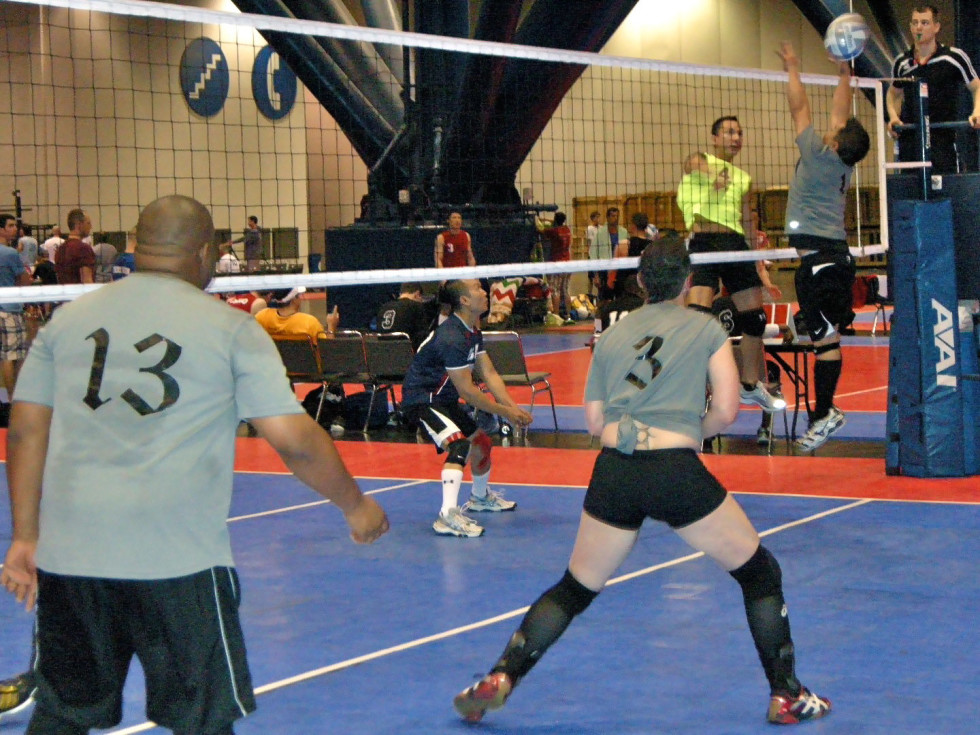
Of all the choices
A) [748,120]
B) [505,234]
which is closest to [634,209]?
[748,120]

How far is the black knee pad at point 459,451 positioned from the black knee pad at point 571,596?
3170mm

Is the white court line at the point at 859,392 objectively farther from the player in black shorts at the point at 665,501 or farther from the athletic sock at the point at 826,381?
the player in black shorts at the point at 665,501

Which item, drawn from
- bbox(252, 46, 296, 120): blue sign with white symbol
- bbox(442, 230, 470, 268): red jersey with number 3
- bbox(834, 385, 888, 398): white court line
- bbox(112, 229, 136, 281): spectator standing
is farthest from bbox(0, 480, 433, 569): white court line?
bbox(252, 46, 296, 120): blue sign with white symbol

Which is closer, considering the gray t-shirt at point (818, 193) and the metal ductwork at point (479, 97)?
the gray t-shirt at point (818, 193)

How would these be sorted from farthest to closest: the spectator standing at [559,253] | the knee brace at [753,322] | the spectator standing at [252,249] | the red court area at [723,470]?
1. the spectator standing at [252,249]
2. the spectator standing at [559,253]
3. the knee brace at [753,322]
4. the red court area at [723,470]

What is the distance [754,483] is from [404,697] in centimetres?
439

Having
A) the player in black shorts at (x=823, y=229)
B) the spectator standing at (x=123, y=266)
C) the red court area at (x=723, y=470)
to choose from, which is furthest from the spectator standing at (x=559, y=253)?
the player in black shorts at (x=823, y=229)

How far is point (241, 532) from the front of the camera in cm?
738

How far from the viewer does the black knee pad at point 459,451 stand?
732cm

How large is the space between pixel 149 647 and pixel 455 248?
13935mm

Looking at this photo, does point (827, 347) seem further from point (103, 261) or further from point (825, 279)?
point (103, 261)

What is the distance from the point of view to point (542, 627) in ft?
13.5

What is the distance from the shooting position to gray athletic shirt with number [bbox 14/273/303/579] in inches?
110

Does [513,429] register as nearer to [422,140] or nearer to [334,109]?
[422,140]
